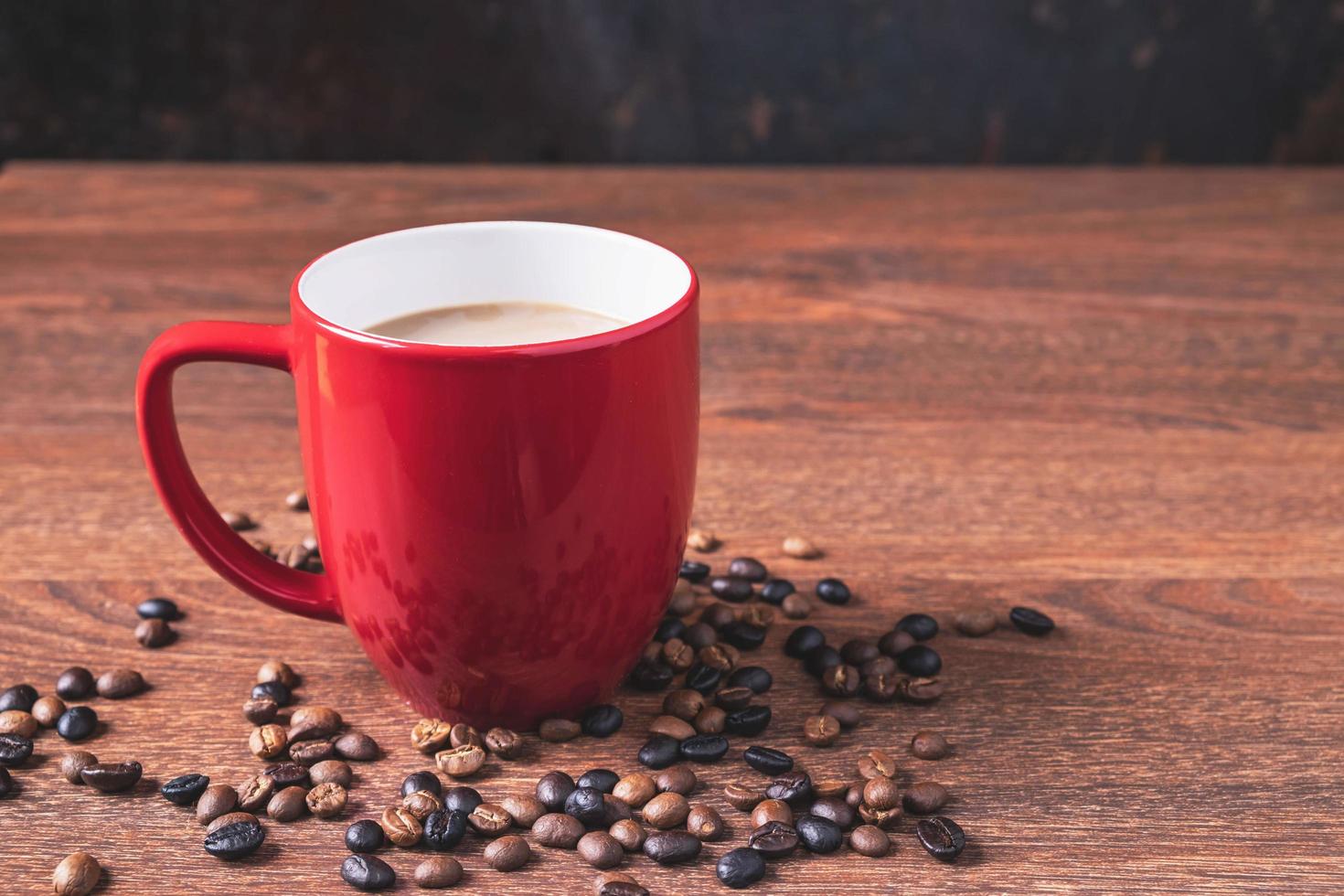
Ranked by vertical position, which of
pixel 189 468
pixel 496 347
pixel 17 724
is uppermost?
pixel 496 347

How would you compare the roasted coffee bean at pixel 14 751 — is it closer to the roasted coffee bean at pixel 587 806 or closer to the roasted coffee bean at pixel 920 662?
the roasted coffee bean at pixel 587 806

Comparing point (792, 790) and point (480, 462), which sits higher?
point (480, 462)

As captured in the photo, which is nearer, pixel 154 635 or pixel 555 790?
pixel 555 790

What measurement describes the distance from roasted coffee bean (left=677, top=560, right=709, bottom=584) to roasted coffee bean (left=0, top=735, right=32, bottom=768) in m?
0.44

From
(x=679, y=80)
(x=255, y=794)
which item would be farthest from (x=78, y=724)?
(x=679, y=80)

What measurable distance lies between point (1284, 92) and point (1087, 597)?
2.16 m

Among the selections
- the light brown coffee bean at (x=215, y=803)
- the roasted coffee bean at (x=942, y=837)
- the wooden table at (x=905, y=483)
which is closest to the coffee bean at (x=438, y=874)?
the wooden table at (x=905, y=483)

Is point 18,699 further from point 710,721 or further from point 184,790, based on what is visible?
point 710,721

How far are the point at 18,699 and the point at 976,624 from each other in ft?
2.01

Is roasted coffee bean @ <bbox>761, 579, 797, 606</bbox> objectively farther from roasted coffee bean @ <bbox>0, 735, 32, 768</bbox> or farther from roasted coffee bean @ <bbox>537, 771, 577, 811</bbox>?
roasted coffee bean @ <bbox>0, 735, 32, 768</bbox>

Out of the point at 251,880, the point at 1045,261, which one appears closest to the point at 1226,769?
the point at 251,880

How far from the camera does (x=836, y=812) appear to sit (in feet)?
2.26

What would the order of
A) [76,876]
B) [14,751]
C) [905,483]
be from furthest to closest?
[905,483], [14,751], [76,876]

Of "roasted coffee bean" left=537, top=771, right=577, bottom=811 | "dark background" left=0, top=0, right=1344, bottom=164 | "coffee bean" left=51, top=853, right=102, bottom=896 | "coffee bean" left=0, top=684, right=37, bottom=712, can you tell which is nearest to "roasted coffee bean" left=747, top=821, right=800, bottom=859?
"roasted coffee bean" left=537, top=771, right=577, bottom=811
